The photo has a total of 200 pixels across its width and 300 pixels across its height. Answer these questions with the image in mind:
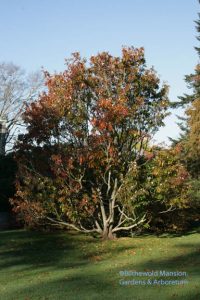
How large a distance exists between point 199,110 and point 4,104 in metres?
25.3

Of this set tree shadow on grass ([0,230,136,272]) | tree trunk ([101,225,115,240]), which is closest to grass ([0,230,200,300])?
tree shadow on grass ([0,230,136,272])

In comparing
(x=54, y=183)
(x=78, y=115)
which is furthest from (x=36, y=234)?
(x=78, y=115)

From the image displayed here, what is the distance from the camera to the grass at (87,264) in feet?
23.7

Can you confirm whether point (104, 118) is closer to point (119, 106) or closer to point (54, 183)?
point (119, 106)

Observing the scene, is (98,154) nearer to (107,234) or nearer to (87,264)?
(107,234)

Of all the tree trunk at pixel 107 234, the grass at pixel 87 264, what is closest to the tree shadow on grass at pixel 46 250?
the grass at pixel 87 264

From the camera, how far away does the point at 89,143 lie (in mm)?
14586

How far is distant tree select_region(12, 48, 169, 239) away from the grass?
102 centimetres

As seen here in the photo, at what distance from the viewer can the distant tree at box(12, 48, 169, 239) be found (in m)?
14.5

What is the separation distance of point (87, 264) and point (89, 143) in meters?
5.04

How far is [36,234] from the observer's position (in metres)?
16.2

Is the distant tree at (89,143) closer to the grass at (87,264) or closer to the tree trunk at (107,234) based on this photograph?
the tree trunk at (107,234)

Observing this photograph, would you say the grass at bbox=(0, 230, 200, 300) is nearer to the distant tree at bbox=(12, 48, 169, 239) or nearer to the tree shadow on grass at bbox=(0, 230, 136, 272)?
the tree shadow on grass at bbox=(0, 230, 136, 272)

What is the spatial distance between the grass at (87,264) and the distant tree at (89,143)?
1.02 meters
